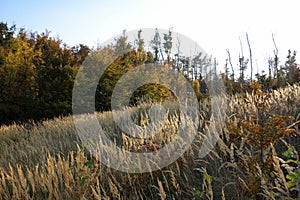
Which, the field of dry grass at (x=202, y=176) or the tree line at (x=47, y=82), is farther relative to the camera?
the tree line at (x=47, y=82)

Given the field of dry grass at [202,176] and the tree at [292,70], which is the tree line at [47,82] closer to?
the tree at [292,70]

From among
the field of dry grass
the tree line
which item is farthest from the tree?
the field of dry grass

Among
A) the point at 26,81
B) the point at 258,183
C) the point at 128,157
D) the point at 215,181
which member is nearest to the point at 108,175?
the point at 128,157

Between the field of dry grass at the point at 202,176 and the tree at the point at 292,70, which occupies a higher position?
the tree at the point at 292,70

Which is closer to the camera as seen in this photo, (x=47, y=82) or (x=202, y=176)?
(x=202, y=176)

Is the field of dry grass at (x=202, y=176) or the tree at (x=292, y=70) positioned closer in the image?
the field of dry grass at (x=202, y=176)

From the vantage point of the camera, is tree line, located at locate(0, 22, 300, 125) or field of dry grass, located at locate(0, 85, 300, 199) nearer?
field of dry grass, located at locate(0, 85, 300, 199)

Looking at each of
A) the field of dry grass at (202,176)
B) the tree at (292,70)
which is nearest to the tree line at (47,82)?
the tree at (292,70)

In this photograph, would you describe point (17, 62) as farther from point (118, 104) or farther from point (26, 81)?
point (118, 104)

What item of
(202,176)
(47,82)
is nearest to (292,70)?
(47,82)

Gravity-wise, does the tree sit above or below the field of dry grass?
above

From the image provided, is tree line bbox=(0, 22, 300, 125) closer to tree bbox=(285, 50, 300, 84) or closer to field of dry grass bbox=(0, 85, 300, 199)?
tree bbox=(285, 50, 300, 84)

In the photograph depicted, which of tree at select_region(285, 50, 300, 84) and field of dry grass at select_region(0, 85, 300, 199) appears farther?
tree at select_region(285, 50, 300, 84)

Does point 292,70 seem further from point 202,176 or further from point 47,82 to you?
point 202,176
